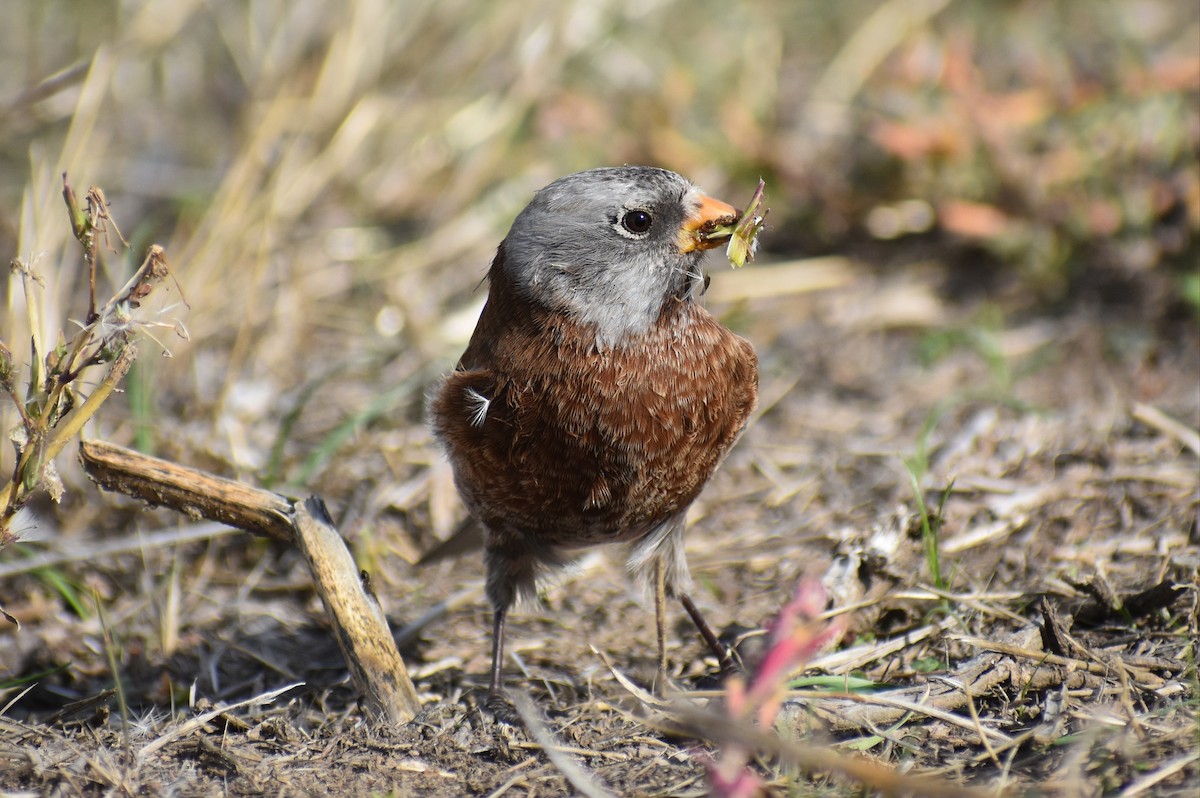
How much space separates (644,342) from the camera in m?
3.13

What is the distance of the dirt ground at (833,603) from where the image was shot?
2.69 m

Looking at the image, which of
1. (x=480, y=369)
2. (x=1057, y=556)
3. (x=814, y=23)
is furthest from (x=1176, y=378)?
(x=814, y=23)

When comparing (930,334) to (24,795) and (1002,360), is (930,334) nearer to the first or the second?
(1002,360)

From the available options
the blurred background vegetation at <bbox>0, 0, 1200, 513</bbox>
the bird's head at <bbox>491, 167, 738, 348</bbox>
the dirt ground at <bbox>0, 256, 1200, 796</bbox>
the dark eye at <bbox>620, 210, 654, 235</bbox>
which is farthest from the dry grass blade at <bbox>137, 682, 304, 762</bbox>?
the dark eye at <bbox>620, 210, 654, 235</bbox>

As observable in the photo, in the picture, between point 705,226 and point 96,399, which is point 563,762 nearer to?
point 96,399

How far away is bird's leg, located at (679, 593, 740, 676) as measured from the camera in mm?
3340

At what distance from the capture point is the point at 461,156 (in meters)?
6.09

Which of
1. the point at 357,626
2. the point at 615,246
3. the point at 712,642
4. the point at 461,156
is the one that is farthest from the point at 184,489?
the point at 461,156

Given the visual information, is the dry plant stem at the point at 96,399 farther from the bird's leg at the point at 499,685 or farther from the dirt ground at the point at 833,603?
the bird's leg at the point at 499,685

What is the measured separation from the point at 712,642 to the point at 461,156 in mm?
3510

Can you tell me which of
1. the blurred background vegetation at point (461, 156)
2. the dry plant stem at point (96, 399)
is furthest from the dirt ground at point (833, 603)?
the dry plant stem at point (96, 399)

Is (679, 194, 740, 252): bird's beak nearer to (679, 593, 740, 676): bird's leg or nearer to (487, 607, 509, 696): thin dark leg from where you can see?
(679, 593, 740, 676): bird's leg

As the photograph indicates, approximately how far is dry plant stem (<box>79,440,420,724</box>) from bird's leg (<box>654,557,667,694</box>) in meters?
0.70

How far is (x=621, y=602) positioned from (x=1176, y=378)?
2.31 m
